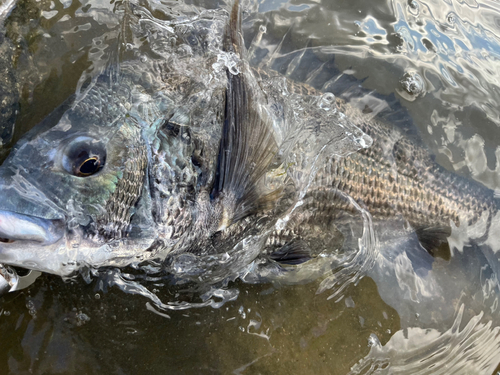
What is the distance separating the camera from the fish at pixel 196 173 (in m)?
1.64

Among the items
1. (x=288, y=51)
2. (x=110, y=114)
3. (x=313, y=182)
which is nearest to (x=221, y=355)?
(x=313, y=182)

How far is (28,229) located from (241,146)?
1166 mm

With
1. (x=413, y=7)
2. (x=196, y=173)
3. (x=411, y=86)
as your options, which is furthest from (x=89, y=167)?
(x=413, y=7)

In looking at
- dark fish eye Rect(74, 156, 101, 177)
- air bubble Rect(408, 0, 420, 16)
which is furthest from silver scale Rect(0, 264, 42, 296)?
air bubble Rect(408, 0, 420, 16)

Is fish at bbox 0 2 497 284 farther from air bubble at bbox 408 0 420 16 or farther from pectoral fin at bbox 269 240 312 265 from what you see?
air bubble at bbox 408 0 420 16

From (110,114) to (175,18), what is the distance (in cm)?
137

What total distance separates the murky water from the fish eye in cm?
91

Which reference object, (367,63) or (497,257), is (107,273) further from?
(497,257)

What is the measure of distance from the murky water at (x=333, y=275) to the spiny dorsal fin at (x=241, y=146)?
73 cm

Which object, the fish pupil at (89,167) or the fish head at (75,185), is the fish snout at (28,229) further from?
the fish pupil at (89,167)

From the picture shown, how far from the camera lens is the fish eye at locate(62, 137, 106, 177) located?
1.66 metres

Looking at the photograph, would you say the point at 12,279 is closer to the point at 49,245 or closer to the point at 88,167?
the point at 49,245

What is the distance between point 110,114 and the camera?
182 cm

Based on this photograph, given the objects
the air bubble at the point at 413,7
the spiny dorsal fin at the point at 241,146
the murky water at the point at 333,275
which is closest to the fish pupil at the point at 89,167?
the spiny dorsal fin at the point at 241,146
